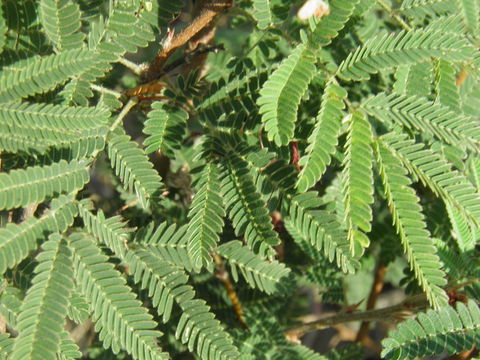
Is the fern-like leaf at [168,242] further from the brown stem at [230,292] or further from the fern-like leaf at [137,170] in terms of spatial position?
the brown stem at [230,292]

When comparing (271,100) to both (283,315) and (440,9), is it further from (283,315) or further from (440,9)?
(283,315)

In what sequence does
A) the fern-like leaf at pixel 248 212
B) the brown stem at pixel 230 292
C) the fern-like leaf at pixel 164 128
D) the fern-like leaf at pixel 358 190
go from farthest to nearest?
1. the brown stem at pixel 230 292
2. the fern-like leaf at pixel 164 128
3. the fern-like leaf at pixel 248 212
4. the fern-like leaf at pixel 358 190

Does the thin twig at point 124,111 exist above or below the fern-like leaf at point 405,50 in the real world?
below

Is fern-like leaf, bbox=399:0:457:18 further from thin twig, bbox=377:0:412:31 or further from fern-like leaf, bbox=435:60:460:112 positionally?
fern-like leaf, bbox=435:60:460:112

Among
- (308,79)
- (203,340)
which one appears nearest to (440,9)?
(308,79)

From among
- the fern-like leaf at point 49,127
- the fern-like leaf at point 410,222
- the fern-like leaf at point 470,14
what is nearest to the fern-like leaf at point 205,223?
the fern-like leaf at point 49,127

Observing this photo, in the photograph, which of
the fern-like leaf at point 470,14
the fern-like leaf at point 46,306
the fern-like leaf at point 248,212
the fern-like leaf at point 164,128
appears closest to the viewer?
the fern-like leaf at point 46,306

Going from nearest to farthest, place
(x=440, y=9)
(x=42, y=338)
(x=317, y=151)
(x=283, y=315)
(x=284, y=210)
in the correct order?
(x=42, y=338), (x=317, y=151), (x=284, y=210), (x=440, y=9), (x=283, y=315)
